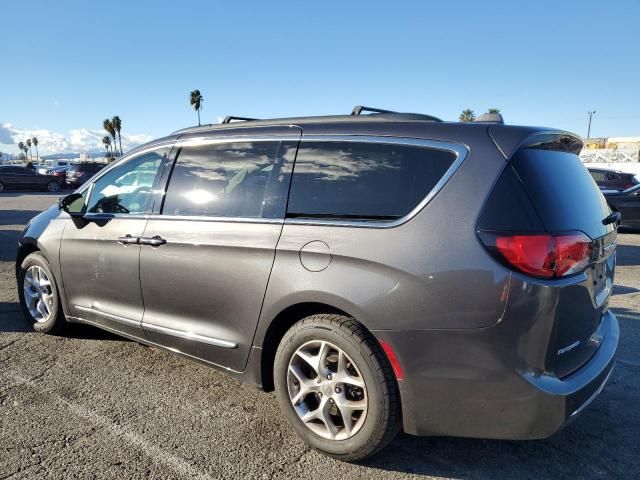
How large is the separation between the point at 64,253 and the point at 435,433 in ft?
11.1

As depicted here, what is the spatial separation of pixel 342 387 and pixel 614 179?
1379 centimetres

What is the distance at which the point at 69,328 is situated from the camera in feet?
14.8

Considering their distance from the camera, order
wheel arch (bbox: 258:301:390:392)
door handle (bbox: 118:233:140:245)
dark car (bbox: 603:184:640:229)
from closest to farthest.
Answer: wheel arch (bbox: 258:301:390:392) → door handle (bbox: 118:233:140:245) → dark car (bbox: 603:184:640:229)

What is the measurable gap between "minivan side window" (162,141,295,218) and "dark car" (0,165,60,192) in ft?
92.7

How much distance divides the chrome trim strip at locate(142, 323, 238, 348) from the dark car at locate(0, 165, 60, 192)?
92.8 ft

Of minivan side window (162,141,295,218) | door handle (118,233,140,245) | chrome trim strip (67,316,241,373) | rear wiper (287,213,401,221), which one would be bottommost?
chrome trim strip (67,316,241,373)

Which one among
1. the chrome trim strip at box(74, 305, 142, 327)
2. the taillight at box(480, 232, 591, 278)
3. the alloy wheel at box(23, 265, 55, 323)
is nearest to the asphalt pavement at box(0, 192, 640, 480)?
the chrome trim strip at box(74, 305, 142, 327)

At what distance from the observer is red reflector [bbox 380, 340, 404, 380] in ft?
7.77

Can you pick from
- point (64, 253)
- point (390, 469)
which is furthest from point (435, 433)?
point (64, 253)

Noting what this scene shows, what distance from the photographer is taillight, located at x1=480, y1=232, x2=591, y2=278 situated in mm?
2160

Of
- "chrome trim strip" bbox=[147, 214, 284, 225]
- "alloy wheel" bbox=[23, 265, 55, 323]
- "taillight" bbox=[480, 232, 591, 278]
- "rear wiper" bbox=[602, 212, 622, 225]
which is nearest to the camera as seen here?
"taillight" bbox=[480, 232, 591, 278]

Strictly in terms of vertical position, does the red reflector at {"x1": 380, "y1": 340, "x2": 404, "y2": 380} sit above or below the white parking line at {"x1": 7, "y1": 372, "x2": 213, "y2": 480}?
above

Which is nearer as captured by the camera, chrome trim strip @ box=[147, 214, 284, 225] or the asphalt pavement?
the asphalt pavement

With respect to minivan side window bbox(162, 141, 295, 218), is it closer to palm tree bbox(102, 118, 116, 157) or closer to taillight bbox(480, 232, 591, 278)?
taillight bbox(480, 232, 591, 278)
